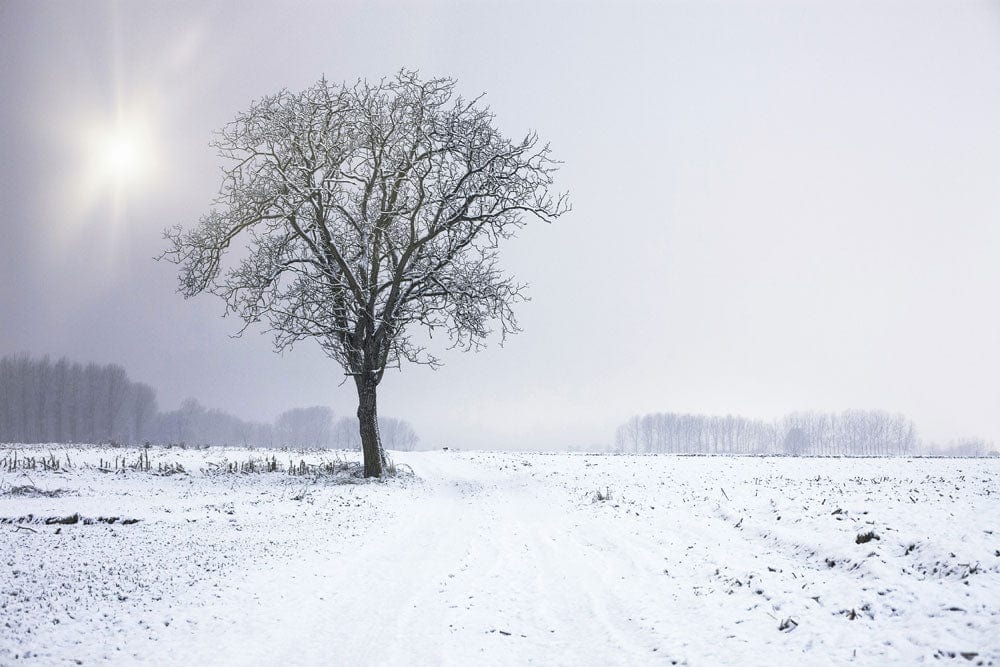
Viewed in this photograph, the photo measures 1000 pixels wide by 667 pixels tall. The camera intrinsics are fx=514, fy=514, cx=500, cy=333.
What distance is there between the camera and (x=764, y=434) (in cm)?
15962

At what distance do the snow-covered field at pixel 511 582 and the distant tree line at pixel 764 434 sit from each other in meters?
131

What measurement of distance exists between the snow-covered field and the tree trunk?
6556 mm

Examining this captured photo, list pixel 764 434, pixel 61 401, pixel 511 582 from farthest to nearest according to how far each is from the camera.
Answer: pixel 764 434, pixel 61 401, pixel 511 582

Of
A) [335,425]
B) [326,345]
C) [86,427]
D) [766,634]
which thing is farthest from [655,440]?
[766,634]

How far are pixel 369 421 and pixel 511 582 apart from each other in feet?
44.0

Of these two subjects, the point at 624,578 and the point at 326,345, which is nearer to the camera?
the point at 624,578

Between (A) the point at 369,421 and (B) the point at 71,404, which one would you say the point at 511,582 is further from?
(B) the point at 71,404

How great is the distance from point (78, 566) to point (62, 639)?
2402 mm

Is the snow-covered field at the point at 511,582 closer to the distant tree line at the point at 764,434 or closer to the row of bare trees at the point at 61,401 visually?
the row of bare trees at the point at 61,401

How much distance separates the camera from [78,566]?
6859mm

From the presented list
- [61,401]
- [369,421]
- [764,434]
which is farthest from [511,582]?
[764,434]

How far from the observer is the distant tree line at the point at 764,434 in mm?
133375

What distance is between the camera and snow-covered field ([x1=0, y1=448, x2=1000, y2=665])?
4.80 meters

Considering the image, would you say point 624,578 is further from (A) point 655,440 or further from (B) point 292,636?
(A) point 655,440
